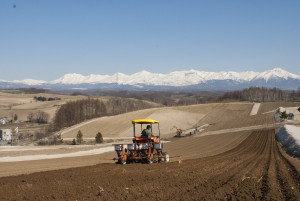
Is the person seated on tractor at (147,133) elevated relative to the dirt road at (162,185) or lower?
elevated

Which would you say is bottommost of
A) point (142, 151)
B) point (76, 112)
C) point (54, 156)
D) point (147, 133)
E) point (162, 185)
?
point (76, 112)

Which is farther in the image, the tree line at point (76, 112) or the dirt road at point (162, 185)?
the tree line at point (76, 112)

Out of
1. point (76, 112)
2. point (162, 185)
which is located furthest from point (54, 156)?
point (76, 112)

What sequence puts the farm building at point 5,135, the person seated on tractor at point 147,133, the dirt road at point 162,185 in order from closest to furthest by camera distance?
the dirt road at point 162,185 → the person seated on tractor at point 147,133 → the farm building at point 5,135

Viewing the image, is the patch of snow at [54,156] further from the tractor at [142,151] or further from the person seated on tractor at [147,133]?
the person seated on tractor at [147,133]

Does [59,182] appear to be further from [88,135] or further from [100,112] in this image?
[100,112]

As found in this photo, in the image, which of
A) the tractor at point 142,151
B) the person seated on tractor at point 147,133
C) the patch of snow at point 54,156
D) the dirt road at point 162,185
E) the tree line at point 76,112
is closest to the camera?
the dirt road at point 162,185

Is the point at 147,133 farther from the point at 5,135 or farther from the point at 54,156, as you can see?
the point at 5,135

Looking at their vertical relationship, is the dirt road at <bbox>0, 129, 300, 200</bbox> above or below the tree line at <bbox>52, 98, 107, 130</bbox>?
above

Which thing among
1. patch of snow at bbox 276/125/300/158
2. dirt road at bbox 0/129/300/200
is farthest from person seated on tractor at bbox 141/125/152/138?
patch of snow at bbox 276/125/300/158

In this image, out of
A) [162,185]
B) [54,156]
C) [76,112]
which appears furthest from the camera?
[76,112]

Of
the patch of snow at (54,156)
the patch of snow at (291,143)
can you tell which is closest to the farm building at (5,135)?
the patch of snow at (54,156)

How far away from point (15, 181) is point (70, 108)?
381 feet

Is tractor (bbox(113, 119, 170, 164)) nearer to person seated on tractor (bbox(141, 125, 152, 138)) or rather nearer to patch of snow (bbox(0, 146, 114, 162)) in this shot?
person seated on tractor (bbox(141, 125, 152, 138))
